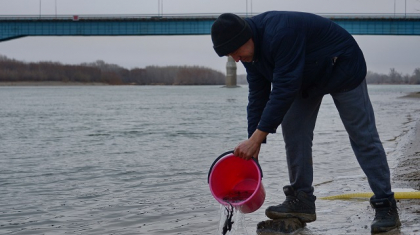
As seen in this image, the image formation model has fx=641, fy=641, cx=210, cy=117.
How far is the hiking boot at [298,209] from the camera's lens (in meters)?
3.94

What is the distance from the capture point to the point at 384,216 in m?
3.66

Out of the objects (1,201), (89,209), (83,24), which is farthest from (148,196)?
(83,24)

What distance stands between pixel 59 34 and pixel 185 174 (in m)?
50.3

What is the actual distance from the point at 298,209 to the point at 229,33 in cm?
132

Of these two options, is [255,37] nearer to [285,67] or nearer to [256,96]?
[285,67]

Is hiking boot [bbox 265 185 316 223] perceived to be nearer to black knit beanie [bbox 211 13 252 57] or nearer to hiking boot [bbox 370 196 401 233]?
hiking boot [bbox 370 196 401 233]

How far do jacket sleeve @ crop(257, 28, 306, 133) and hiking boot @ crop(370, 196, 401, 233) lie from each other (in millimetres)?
898

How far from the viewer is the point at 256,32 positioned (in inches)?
131

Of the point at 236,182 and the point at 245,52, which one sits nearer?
the point at 245,52

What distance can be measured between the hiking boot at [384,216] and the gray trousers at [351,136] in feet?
0.15

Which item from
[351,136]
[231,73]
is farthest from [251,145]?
[231,73]

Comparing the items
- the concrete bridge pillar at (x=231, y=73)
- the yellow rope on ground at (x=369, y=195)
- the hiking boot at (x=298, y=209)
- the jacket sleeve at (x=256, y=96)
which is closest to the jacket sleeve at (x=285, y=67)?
the jacket sleeve at (x=256, y=96)

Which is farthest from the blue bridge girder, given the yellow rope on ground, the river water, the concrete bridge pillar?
the yellow rope on ground

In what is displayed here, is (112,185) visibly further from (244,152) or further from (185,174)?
(244,152)
